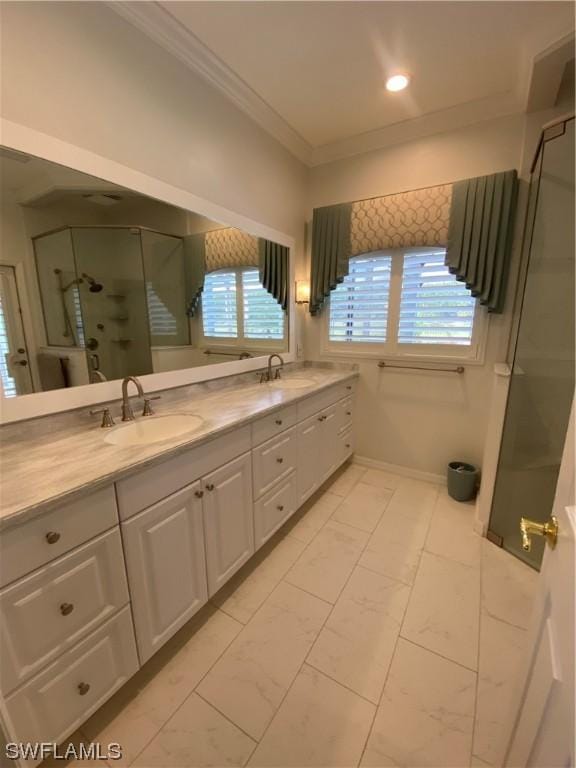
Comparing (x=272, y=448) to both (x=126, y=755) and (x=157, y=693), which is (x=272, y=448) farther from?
(x=126, y=755)

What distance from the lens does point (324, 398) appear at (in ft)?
7.56

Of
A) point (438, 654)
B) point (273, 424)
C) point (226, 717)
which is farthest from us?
point (273, 424)

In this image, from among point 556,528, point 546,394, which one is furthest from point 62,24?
point 546,394

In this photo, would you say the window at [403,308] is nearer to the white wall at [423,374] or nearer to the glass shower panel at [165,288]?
the white wall at [423,374]

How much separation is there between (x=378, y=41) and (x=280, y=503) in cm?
253

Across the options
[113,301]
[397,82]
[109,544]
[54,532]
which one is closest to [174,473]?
[109,544]

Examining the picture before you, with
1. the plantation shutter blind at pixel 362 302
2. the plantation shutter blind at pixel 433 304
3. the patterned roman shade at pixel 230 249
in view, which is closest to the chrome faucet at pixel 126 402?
the patterned roman shade at pixel 230 249

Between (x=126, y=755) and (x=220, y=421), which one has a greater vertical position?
(x=220, y=421)

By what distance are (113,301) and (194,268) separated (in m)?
0.56

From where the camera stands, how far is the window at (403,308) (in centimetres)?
235

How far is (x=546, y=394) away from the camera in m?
1.79

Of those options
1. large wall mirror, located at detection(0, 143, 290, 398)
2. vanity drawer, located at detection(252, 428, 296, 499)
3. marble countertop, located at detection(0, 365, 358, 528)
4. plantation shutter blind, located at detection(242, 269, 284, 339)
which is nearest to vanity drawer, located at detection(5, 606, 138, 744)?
marble countertop, located at detection(0, 365, 358, 528)

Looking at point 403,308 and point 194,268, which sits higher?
point 194,268

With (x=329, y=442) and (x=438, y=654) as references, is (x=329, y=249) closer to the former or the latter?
(x=329, y=442)
